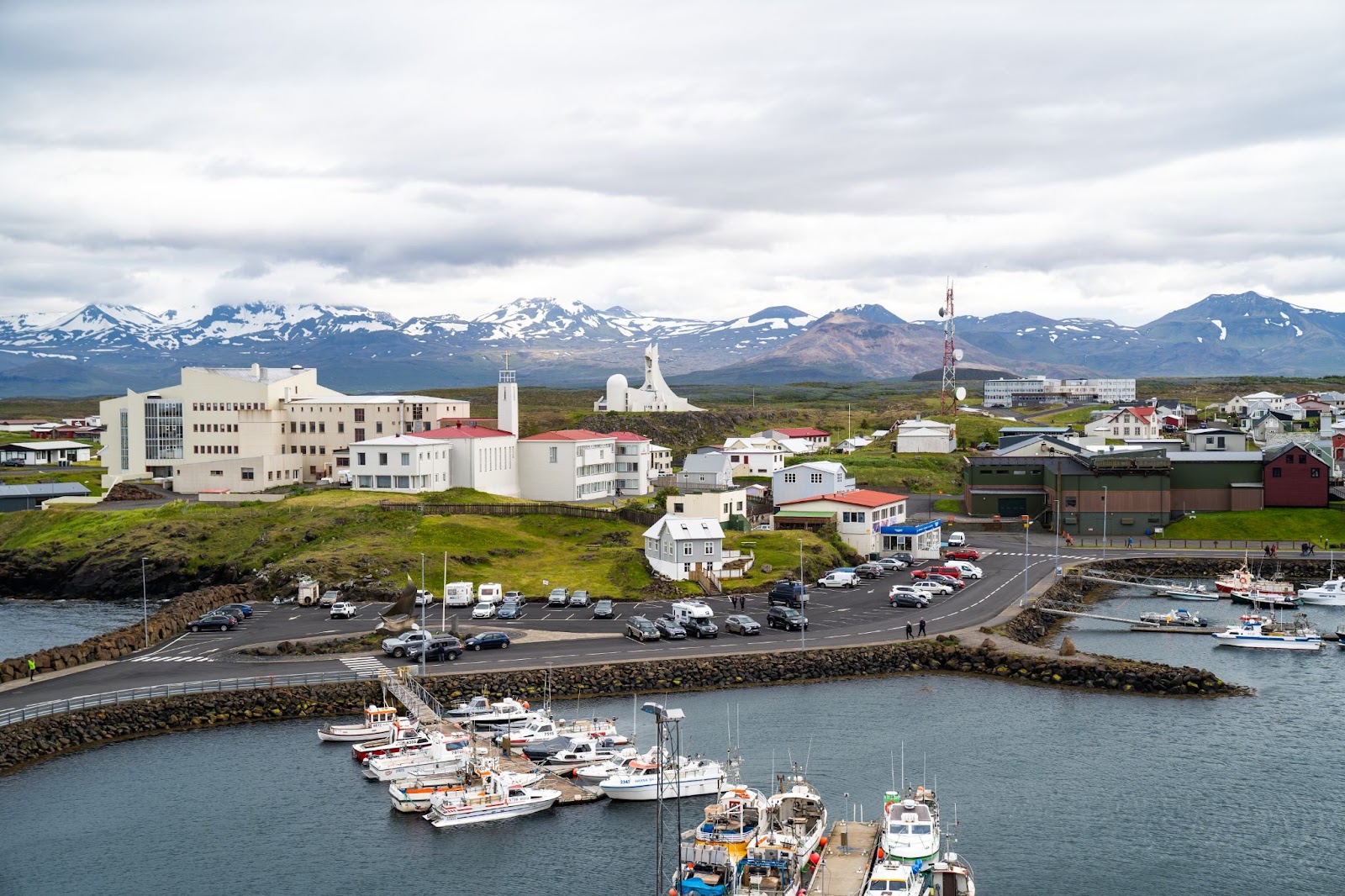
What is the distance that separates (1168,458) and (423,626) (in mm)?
54557

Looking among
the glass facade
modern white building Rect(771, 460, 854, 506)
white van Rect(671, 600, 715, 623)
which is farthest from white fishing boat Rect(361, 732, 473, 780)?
the glass facade

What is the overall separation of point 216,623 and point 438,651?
1289 cm

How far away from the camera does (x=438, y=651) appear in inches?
1973

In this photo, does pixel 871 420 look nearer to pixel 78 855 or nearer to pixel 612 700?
pixel 612 700

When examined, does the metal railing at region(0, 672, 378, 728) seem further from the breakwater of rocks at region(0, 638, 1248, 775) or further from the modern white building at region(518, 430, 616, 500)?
the modern white building at region(518, 430, 616, 500)

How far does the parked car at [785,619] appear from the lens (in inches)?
2152

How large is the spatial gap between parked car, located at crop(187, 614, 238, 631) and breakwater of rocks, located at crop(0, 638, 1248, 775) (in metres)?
11.7

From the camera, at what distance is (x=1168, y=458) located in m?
84.6

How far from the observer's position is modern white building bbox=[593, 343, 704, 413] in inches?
5709

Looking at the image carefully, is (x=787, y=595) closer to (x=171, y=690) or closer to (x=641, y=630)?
Answer: (x=641, y=630)

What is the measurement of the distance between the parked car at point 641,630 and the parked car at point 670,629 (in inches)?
13.1

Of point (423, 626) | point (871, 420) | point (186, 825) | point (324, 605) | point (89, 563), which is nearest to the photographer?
point (186, 825)

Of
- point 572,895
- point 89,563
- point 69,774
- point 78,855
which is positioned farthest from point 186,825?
point 89,563

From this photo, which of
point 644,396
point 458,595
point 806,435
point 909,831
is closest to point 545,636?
point 458,595
